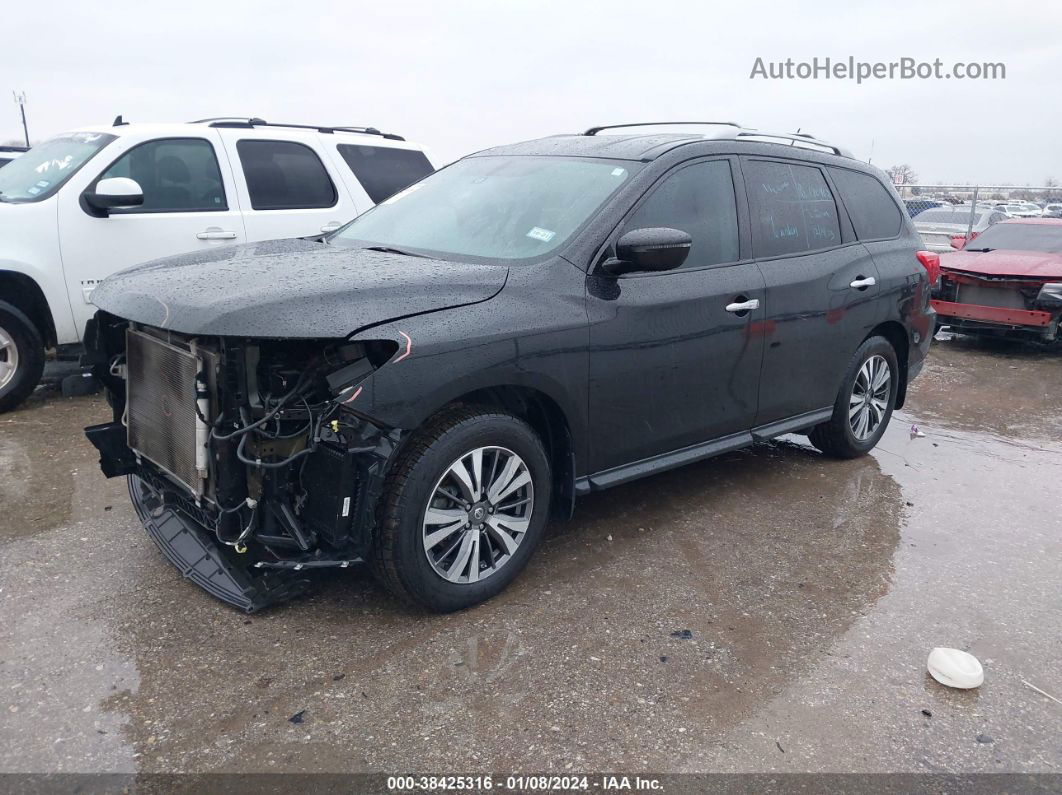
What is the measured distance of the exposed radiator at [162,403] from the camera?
317 cm

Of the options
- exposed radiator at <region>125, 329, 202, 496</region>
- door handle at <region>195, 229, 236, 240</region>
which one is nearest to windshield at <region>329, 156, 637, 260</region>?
exposed radiator at <region>125, 329, 202, 496</region>

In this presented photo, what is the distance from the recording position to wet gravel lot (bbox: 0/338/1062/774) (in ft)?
8.82

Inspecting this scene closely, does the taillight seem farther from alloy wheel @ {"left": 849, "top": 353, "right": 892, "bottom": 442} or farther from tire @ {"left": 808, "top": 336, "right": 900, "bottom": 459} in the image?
alloy wheel @ {"left": 849, "top": 353, "right": 892, "bottom": 442}

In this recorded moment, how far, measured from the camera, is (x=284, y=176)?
6820 mm

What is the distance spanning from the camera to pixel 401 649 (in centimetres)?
319

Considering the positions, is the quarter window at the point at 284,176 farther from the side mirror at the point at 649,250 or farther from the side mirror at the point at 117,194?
the side mirror at the point at 649,250

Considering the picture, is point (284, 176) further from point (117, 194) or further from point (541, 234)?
point (541, 234)

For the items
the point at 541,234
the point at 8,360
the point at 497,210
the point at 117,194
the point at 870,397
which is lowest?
the point at 870,397

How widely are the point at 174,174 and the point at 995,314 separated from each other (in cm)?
830

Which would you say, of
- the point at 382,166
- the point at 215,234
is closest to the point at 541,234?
the point at 215,234

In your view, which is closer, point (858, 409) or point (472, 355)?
point (472, 355)

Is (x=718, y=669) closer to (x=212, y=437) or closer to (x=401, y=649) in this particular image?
(x=401, y=649)

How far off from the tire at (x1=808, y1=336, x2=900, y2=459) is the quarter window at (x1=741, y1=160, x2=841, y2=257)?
0.79 m

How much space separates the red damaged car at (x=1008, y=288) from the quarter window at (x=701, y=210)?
633 cm
